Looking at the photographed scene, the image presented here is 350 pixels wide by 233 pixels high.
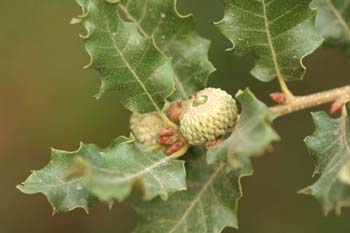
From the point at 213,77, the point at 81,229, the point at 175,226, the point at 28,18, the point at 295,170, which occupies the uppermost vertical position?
the point at 175,226

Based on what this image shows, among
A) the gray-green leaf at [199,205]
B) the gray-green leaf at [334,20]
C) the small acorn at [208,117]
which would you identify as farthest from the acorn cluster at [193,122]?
the gray-green leaf at [334,20]

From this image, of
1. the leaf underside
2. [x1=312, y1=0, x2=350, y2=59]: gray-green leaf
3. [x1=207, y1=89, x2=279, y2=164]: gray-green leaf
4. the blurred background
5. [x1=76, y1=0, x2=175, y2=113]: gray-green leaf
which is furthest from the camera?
the blurred background

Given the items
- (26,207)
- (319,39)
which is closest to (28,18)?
(26,207)

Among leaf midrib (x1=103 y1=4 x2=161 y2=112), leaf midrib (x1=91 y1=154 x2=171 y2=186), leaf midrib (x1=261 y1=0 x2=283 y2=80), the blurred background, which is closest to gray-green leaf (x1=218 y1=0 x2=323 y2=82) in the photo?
leaf midrib (x1=261 y1=0 x2=283 y2=80)

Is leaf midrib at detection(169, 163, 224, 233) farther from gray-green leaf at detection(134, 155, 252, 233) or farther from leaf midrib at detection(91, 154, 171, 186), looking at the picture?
leaf midrib at detection(91, 154, 171, 186)

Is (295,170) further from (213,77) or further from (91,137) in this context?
(91,137)

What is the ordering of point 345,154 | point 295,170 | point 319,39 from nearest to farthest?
1. point 345,154
2. point 319,39
3. point 295,170
